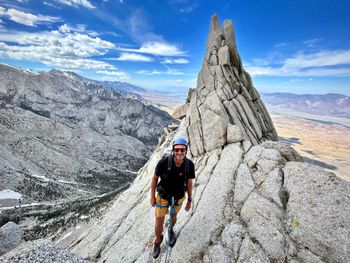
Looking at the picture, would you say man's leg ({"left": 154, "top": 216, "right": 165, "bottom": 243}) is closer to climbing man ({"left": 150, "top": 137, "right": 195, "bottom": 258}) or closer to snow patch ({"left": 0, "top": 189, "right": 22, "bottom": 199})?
climbing man ({"left": 150, "top": 137, "right": 195, "bottom": 258})

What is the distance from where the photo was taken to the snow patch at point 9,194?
621 ft

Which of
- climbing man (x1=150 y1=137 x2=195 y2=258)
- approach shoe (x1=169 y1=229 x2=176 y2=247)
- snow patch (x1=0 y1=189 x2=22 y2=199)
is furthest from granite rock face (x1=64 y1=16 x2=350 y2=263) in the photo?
snow patch (x1=0 y1=189 x2=22 y2=199)

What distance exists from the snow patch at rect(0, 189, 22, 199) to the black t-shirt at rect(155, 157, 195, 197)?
781 feet

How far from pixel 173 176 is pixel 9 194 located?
245 meters

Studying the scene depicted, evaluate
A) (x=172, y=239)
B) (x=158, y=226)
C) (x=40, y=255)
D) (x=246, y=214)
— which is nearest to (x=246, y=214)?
(x=246, y=214)

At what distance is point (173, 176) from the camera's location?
11406mm

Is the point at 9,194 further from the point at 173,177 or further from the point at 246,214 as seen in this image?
the point at 246,214

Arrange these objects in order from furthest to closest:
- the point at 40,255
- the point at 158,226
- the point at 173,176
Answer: the point at 40,255 < the point at 158,226 < the point at 173,176

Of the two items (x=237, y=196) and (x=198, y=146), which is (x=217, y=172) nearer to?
(x=237, y=196)

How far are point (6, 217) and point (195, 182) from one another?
19689 cm

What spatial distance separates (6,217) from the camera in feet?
513

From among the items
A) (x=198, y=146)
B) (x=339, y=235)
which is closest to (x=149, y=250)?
(x=339, y=235)

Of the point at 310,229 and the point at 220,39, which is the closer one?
the point at 310,229

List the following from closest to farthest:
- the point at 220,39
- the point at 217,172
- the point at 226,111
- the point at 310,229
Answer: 1. the point at 310,229
2. the point at 217,172
3. the point at 226,111
4. the point at 220,39
